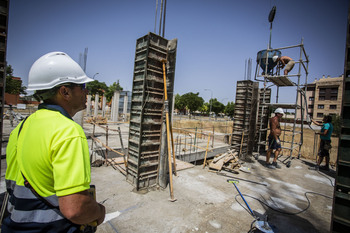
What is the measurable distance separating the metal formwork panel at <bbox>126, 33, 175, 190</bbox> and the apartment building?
64902 millimetres

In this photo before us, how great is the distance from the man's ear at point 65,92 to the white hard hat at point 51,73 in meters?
0.06

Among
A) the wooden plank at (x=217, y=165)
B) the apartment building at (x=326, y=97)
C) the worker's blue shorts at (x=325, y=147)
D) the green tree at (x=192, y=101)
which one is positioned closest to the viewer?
the wooden plank at (x=217, y=165)

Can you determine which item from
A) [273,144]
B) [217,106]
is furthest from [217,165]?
[217,106]

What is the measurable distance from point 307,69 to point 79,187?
38.2ft

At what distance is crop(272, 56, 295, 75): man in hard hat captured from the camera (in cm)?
856

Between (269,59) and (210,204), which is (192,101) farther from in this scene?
(210,204)

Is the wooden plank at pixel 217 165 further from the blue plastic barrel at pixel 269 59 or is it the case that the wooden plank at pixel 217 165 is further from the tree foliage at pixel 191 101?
the tree foliage at pixel 191 101

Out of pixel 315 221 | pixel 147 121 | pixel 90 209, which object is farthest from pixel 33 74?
pixel 315 221

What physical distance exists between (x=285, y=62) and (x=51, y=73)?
10486 millimetres

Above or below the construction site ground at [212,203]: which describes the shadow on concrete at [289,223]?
below

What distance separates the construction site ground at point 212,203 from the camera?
12.6ft

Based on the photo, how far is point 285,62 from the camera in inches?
352

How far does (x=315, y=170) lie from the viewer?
8352 mm

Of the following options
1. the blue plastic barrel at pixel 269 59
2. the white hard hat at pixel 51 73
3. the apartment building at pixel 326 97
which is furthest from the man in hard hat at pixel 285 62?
the apartment building at pixel 326 97
